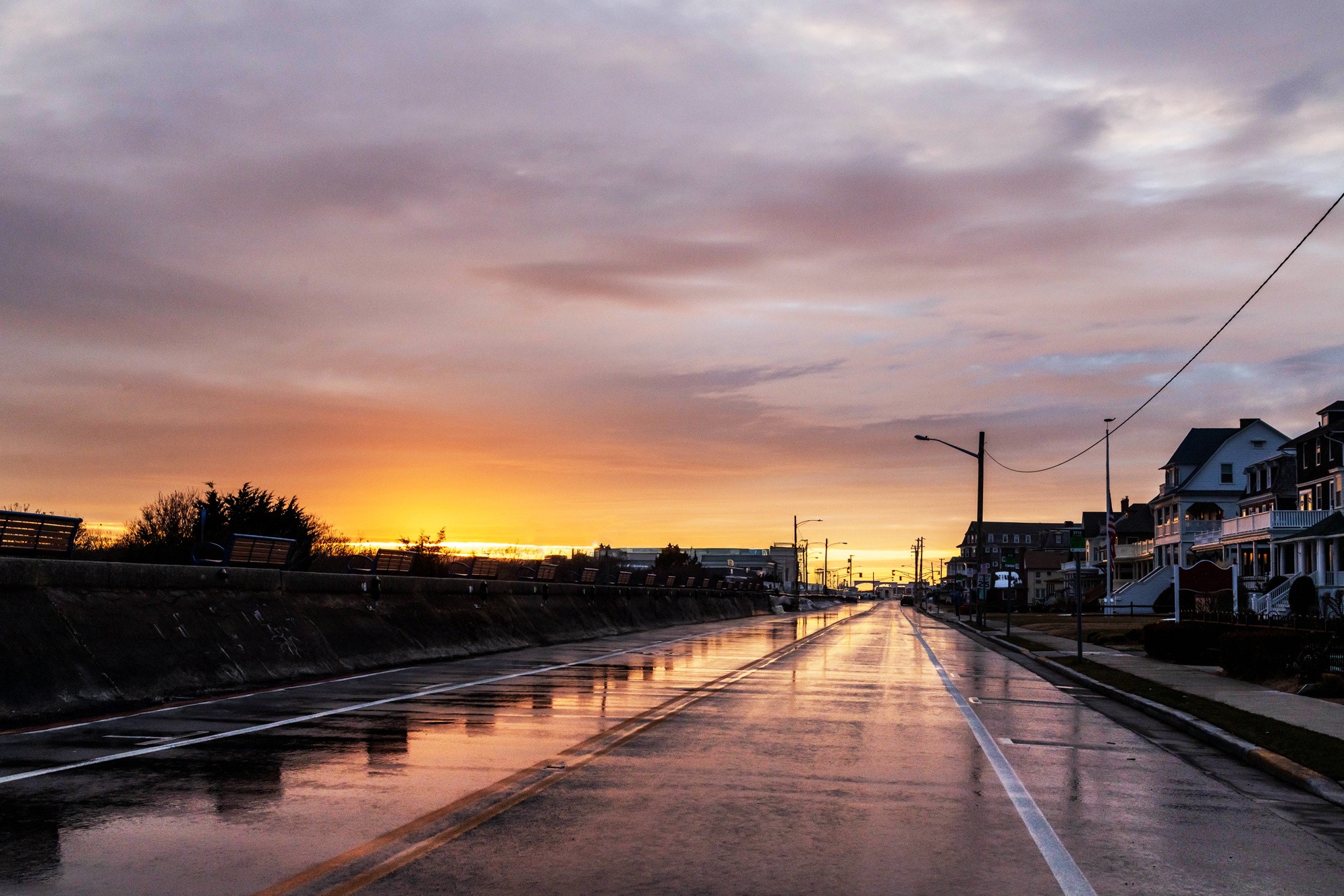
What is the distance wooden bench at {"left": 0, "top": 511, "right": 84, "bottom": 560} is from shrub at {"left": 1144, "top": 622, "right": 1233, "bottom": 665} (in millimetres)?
22728

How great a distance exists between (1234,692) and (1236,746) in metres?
7.30

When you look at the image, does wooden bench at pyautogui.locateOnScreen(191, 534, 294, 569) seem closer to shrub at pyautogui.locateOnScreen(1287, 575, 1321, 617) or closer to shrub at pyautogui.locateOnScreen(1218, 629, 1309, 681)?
shrub at pyautogui.locateOnScreen(1218, 629, 1309, 681)

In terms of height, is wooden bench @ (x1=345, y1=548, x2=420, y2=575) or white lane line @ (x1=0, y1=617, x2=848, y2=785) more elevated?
wooden bench @ (x1=345, y1=548, x2=420, y2=575)

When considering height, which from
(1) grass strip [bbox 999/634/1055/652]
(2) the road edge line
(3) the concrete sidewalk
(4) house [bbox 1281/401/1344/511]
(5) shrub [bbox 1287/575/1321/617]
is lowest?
(1) grass strip [bbox 999/634/1055/652]

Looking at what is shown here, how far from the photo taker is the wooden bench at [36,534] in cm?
1590

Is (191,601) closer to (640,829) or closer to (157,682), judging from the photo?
(157,682)

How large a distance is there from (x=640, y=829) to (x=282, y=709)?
7858 mm

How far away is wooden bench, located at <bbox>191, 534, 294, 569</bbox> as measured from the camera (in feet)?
65.7

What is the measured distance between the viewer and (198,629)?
17172 millimetres

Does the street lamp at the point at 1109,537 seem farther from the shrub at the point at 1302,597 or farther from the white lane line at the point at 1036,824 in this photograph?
the white lane line at the point at 1036,824

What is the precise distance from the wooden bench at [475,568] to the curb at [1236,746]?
17756 millimetres

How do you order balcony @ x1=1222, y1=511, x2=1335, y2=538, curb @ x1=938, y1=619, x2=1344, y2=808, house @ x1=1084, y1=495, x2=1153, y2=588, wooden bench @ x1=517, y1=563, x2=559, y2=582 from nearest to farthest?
curb @ x1=938, y1=619, x2=1344, y2=808, wooden bench @ x1=517, y1=563, x2=559, y2=582, balcony @ x1=1222, y1=511, x2=1335, y2=538, house @ x1=1084, y1=495, x2=1153, y2=588

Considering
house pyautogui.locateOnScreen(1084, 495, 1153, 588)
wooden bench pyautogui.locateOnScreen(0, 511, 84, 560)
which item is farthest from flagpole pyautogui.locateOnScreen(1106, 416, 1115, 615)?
wooden bench pyautogui.locateOnScreen(0, 511, 84, 560)

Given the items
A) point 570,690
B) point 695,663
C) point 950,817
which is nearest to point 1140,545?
point 695,663
